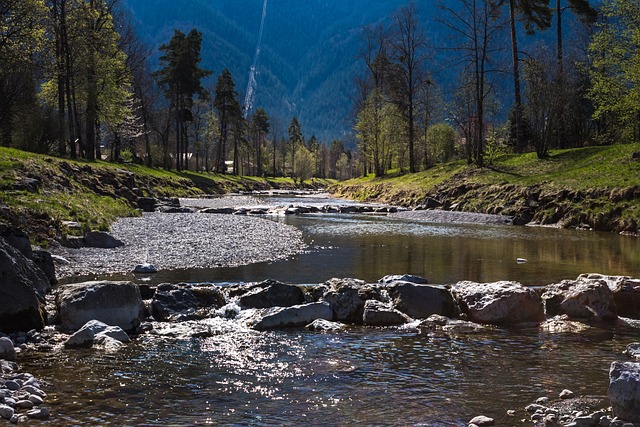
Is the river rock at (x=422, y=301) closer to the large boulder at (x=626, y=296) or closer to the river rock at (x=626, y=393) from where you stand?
the large boulder at (x=626, y=296)

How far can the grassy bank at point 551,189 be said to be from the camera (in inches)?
1030

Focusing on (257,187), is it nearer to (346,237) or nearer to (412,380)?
(346,237)

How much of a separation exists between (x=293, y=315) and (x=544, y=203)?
2455 cm

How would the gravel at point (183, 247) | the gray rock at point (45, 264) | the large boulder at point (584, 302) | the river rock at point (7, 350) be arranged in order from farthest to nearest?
the gravel at point (183, 247), the gray rock at point (45, 264), the large boulder at point (584, 302), the river rock at point (7, 350)

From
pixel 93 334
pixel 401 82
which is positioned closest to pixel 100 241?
pixel 93 334

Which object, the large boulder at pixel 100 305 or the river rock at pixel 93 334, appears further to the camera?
the large boulder at pixel 100 305

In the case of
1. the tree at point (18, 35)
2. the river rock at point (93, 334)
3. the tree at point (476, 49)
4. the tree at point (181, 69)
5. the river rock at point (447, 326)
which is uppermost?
the tree at point (181, 69)

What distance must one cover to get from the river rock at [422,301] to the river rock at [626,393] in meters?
5.34

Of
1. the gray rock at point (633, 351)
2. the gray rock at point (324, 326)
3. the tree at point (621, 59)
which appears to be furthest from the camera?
the tree at point (621, 59)

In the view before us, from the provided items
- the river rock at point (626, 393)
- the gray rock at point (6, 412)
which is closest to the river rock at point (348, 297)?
the river rock at point (626, 393)

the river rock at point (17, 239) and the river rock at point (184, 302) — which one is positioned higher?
the river rock at point (17, 239)

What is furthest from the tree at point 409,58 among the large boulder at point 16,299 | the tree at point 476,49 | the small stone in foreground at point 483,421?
the small stone in foreground at point 483,421

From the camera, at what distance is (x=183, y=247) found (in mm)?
18547

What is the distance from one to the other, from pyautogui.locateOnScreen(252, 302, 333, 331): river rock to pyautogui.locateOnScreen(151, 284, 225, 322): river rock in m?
1.50
